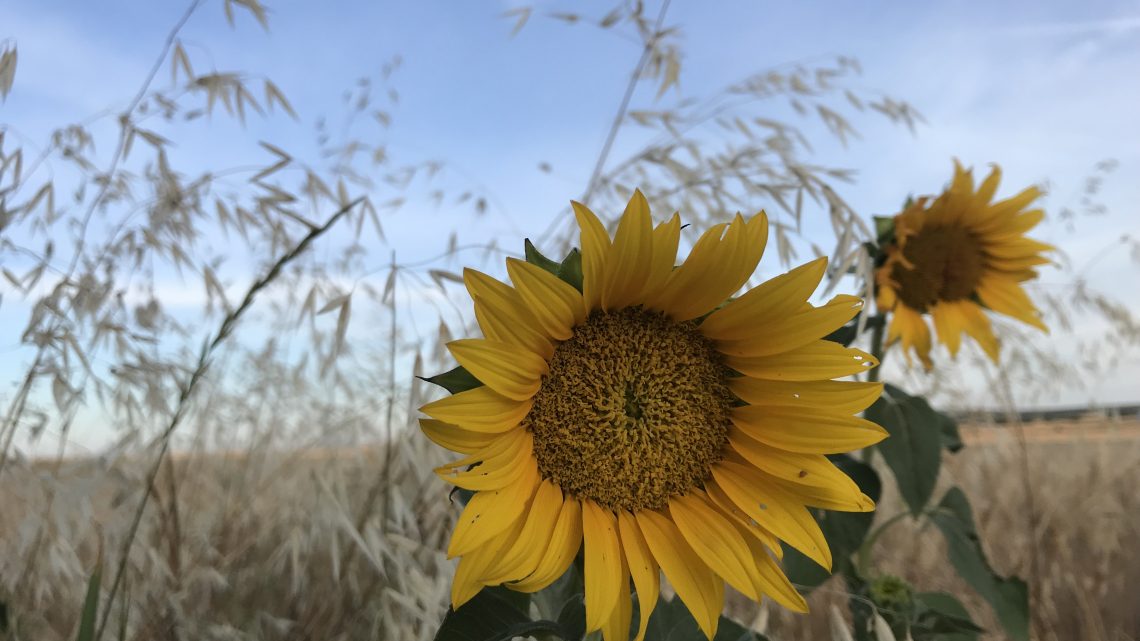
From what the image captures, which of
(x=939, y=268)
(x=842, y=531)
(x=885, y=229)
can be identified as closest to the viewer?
(x=842, y=531)

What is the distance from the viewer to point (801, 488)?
35.8 inches

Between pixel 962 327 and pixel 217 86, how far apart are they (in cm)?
180

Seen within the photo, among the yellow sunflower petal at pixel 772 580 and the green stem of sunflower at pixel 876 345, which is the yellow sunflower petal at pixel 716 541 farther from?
the green stem of sunflower at pixel 876 345

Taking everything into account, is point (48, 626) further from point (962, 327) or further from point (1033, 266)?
point (1033, 266)

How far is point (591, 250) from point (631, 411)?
20 centimetres

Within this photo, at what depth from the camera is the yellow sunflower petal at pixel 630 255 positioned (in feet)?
2.64

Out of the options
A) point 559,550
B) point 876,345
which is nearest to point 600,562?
point 559,550

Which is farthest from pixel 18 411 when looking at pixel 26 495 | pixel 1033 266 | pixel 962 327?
pixel 1033 266

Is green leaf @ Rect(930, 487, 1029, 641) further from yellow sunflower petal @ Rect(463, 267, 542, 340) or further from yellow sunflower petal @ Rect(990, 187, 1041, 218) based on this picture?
yellow sunflower petal @ Rect(463, 267, 542, 340)

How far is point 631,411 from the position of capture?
90 cm

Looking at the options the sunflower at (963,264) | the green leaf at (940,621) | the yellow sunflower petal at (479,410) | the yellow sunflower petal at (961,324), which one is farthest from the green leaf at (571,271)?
the yellow sunflower petal at (961,324)

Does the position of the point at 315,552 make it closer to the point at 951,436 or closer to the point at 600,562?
the point at 600,562

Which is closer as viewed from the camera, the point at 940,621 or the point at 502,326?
the point at 502,326

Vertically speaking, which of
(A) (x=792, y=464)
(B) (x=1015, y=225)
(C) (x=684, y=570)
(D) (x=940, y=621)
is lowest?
(D) (x=940, y=621)
